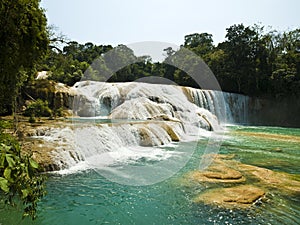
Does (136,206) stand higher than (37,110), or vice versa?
(37,110)

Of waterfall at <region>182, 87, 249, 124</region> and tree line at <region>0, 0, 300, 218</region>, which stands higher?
tree line at <region>0, 0, 300, 218</region>

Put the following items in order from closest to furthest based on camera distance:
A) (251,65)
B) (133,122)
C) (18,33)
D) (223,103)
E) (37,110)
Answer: (18,33)
(133,122)
(37,110)
(223,103)
(251,65)

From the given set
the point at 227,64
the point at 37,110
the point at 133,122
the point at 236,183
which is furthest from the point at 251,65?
the point at 236,183

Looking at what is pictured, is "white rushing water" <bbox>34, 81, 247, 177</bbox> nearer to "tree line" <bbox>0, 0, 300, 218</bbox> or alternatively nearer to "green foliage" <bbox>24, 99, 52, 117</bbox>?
"green foliage" <bbox>24, 99, 52, 117</bbox>

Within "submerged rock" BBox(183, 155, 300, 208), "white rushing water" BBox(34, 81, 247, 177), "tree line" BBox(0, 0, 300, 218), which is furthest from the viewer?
"tree line" BBox(0, 0, 300, 218)

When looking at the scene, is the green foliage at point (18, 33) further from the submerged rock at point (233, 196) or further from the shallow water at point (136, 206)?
the submerged rock at point (233, 196)

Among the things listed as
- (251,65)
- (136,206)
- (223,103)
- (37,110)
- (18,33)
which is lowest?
(136,206)

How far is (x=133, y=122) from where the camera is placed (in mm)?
12266

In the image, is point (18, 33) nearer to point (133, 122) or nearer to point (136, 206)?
point (136, 206)

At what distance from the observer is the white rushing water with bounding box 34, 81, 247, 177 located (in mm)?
8336

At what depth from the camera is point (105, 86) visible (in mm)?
19594

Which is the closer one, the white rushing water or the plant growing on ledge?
the white rushing water

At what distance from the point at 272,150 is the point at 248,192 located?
21.3ft

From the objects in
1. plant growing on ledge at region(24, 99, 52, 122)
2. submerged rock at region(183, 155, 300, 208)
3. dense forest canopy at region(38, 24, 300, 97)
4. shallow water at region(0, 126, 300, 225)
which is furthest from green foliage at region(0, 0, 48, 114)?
dense forest canopy at region(38, 24, 300, 97)
